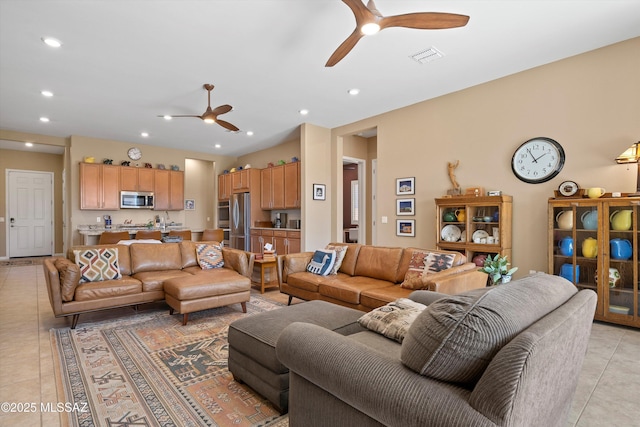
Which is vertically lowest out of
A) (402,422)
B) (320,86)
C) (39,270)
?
(39,270)

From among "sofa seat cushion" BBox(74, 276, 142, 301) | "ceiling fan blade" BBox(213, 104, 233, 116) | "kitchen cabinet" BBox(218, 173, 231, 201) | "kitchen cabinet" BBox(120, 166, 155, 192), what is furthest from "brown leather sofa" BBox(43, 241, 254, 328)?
"kitchen cabinet" BBox(218, 173, 231, 201)

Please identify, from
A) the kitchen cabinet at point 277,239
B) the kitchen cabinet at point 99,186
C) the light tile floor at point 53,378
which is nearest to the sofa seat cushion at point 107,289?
the light tile floor at point 53,378

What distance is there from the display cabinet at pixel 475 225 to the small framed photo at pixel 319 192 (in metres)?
2.50

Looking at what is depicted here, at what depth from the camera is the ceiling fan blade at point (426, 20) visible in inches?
95.0

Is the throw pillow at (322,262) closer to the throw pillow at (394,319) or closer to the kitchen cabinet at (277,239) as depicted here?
the throw pillow at (394,319)

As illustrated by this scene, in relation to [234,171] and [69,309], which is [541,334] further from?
[234,171]

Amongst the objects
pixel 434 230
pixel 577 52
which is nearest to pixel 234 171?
pixel 434 230

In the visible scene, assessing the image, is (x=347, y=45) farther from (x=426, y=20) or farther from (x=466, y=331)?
(x=466, y=331)

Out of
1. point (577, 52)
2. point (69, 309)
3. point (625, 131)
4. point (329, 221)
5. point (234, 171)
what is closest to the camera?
point (69, 309)

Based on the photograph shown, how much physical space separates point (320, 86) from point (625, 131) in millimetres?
3497

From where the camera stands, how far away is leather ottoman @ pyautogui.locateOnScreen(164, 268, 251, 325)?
3.34m

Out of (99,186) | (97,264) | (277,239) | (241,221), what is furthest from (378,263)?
(99,186)

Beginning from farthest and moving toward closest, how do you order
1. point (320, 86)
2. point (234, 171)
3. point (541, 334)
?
1. point (234, 171)
2. point (320, 86)
3. point (541, 334)

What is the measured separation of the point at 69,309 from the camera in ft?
10.5
